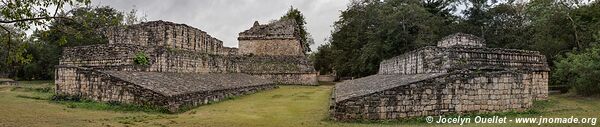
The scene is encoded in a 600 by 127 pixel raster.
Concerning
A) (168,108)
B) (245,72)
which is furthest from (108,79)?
(245,72)

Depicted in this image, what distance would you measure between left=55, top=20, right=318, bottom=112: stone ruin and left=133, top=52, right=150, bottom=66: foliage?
4.4 inches

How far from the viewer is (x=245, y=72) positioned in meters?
38.8

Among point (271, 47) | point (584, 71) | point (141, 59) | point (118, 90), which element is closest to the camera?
point (118, 90)

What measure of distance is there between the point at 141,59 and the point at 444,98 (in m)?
12.0

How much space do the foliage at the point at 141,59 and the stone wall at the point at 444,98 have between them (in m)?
9.65

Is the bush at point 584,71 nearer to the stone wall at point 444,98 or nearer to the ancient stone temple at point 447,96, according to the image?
the ancient stone temple at point 447,96

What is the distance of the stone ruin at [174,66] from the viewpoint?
15031mm

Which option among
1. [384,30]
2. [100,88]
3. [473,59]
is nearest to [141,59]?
[100,88]

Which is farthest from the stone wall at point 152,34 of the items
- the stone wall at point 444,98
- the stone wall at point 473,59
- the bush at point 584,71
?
the bush at point 584,71

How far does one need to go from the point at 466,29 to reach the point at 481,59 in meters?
Answer: 30.1

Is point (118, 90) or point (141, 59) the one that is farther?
point (141, 59)

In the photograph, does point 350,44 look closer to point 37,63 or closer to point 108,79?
point 37,63

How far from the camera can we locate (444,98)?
1229 cm

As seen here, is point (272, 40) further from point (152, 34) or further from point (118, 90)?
point (118, 90)
